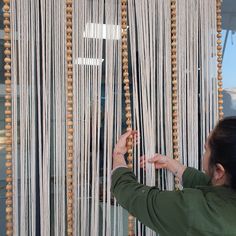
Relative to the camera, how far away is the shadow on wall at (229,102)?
1140 mm

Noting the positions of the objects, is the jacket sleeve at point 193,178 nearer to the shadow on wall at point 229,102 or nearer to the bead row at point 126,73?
the bead row at point 126,73

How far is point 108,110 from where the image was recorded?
94 cm

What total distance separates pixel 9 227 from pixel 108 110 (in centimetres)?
39

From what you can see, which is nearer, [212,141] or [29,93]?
[212,141]

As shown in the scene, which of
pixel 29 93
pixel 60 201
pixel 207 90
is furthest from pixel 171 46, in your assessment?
pixel 60 201

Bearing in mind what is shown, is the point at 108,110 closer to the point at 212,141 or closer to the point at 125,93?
the point at 125,93

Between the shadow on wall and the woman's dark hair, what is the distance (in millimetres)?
475

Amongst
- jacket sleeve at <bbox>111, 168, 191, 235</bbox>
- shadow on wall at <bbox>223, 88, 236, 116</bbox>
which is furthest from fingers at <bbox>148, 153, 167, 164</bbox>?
shadow on wall at <bbox>223, 88, 236, 116</bbox>

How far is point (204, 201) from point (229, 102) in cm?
56

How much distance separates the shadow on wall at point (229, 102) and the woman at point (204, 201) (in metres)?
0.47

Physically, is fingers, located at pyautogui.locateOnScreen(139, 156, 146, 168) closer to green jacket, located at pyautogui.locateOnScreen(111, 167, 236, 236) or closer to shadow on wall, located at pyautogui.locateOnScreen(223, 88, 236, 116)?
green jacket, located at pyautogui.locateOnScreen(111, 167, 236, 236)

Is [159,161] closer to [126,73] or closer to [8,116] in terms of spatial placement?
[126,73]

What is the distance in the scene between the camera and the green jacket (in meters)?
0.65

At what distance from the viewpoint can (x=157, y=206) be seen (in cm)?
70
